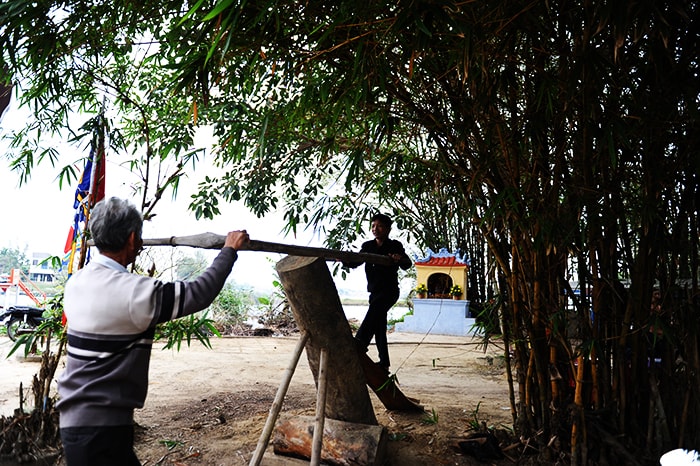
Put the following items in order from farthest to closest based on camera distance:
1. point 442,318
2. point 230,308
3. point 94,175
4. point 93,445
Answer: point 230,308 → point 442,318 → point 94,175 → point 93,445

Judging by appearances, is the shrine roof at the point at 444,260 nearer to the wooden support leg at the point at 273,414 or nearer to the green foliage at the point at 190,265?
the green foliage at the point at 190,265

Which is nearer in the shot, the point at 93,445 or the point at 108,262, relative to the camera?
the point at 93,445

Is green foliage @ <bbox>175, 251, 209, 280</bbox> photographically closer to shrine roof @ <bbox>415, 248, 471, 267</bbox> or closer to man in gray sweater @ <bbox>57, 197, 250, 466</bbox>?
shrine roof @ <bbox>415, 248, 471, 267</bbox>

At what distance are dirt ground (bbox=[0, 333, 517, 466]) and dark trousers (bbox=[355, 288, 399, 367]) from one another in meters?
0.25

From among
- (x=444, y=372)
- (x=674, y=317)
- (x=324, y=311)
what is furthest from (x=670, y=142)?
(x=444, y=372)

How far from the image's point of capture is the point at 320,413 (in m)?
2.71

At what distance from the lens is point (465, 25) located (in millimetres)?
1932

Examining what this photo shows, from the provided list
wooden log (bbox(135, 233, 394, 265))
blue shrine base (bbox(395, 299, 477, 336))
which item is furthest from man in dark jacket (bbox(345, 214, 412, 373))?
blue shrine base (bbox(395, 299, 477, 336))

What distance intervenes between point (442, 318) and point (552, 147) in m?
7.83

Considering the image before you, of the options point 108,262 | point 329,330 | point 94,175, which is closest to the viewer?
point 108,262

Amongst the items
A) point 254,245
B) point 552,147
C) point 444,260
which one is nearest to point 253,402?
point 254,245

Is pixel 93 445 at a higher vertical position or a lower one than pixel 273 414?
higher

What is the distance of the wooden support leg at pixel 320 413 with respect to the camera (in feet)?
8.77

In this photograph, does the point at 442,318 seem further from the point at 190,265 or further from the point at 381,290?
the point at 381,290
